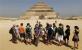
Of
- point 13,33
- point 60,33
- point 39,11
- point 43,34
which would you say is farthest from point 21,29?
point 39,11

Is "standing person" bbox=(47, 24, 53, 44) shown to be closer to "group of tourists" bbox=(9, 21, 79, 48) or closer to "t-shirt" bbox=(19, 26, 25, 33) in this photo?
"group of tourists" bbox=(9, 21, 79, 48)

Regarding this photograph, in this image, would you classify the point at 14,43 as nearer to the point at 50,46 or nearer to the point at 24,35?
the point at 24,35

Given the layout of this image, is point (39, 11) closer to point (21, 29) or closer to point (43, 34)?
point (43, 34)

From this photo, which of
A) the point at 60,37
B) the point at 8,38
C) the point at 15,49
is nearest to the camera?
the point at 15,49

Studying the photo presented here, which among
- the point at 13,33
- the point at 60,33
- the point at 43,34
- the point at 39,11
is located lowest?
the point at 39,11

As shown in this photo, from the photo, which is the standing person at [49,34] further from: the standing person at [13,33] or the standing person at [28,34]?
the standing person at [13,33]

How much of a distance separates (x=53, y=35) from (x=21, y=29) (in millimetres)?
1889

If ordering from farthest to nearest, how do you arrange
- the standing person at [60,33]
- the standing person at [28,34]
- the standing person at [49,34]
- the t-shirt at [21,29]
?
the t-shirt at [21,29], the standing person at [28,34], the standing person at [49,34], the standing person at [60,33]

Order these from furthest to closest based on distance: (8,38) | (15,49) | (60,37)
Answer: (8,38), (60,37), (15,49)

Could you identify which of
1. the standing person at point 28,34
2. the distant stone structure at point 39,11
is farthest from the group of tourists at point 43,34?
the distant stone structure at point 39,11

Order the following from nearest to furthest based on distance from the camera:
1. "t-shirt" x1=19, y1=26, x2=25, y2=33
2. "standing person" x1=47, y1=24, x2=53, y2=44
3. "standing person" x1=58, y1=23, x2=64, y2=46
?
"standing person" x1=58, y1=23, x2=64, y2=46, "standing person" x1=47, y1=24, x2=53, y2=44, "t-shirt" x1=19, y1=26, x2=25, y2=33

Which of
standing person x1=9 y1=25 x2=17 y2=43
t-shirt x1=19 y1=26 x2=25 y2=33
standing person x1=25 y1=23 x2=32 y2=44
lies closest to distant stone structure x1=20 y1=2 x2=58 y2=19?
standing person x1=9 y1=25 x2=17 y2=43

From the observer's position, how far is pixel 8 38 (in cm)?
2230

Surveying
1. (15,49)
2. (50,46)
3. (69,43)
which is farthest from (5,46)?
(69,43)
